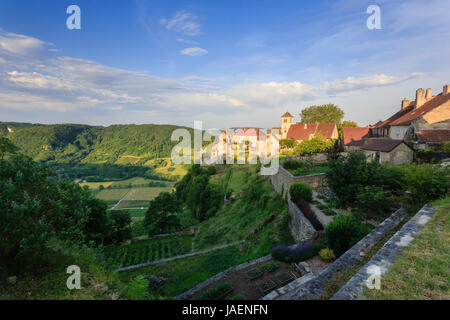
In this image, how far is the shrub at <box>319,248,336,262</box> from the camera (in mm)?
7687

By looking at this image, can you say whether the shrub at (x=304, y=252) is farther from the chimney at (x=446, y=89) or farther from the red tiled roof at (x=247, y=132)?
the red tiled roof at (x=247, y=132)

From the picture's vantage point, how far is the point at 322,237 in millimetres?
9297

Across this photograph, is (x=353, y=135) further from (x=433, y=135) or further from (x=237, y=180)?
(x=237, y=180)

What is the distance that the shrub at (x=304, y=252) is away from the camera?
8141 mm

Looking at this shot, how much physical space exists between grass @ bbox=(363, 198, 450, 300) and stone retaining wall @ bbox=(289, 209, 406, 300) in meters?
1.11

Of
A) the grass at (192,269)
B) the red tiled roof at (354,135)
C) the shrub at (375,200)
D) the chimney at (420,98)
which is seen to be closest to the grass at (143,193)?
the red tiled roof at (354,135)

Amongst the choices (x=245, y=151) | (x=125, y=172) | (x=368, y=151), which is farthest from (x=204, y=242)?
(x=125, y=172)

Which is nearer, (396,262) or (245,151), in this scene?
(396,262)

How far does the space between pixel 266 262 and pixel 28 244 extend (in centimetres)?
825

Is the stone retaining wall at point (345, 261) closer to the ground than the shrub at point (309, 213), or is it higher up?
higher up

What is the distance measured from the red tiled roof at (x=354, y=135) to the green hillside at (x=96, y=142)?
95.5 metres

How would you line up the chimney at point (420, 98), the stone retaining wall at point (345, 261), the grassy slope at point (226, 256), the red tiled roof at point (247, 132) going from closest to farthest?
the stone retaining wall at point (345, 261) → the grassy slope at point (226, 256) → the chimney at point (420, 98) → the red tiled roof at point (247, 132)

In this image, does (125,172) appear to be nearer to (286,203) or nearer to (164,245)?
(164,245)

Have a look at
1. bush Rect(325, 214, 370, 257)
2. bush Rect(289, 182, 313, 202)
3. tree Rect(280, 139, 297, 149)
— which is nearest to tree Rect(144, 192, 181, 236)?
bush Rect(289, 182, 313, 202)
